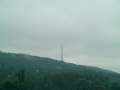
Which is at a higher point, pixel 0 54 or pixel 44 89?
pixel 0 54

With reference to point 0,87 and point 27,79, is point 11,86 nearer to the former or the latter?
point 0,87

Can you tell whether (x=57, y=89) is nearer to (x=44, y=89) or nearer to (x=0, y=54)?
(x=44, y=89)

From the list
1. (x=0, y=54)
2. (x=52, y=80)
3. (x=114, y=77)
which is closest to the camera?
(x=52, y=80)

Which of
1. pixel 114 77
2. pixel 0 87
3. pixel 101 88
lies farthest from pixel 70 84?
pixel 114 77

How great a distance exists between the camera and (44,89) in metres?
100

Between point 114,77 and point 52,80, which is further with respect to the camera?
point 114,77

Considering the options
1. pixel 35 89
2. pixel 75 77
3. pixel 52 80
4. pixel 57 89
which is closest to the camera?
pixel 35 89

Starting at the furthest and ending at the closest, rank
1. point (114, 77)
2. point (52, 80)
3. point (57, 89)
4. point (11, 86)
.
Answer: point (114, 77)
point (52, 80)
point (57, 89)
point (11, 86)

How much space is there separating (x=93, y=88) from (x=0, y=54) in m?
112

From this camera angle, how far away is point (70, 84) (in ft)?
359

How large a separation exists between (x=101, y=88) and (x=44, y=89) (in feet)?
68.9

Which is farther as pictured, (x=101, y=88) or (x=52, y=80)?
(x=52, y=80)

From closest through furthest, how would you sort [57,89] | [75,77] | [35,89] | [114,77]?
[35,89] → [57,89] → [75,77] → [114,77]

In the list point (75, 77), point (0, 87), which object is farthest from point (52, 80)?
point (0, 87)
